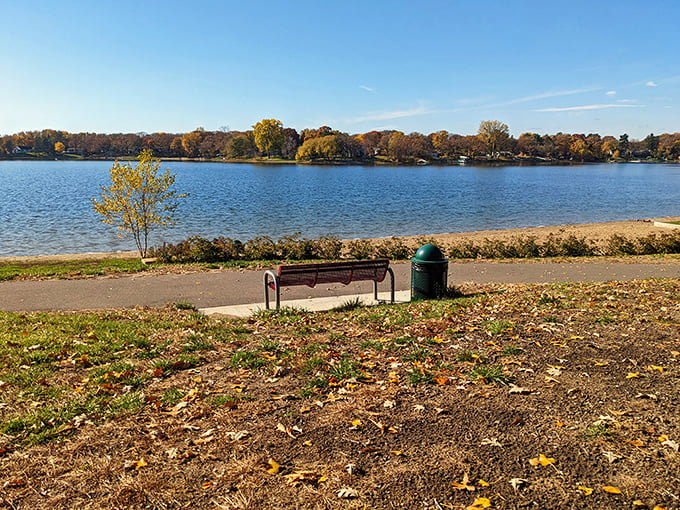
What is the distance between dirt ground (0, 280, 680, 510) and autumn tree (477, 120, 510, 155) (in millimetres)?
186560

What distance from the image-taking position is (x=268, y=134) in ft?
506

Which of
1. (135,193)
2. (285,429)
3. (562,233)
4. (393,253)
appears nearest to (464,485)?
(285,429)

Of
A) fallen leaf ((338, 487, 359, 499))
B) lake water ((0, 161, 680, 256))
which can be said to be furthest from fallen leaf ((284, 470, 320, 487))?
lake water ((0, 161, 680, 256))

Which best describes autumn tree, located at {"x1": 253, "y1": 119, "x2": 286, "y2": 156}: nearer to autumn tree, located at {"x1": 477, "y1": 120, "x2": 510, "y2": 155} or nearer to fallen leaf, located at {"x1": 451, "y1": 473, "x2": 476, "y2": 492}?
autumn tree, located at {"x1": 477, "y1": 120, "x2": 510, "y2": 155}

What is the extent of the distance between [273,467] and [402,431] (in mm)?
1104

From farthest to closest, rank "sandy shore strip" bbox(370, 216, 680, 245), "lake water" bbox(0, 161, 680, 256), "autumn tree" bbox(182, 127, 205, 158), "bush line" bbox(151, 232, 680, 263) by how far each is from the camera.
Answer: "autumn tree" bbox(182, 127, 205, 158), "lake water" bbox(0, 161, 680, 256), "sandy shore strip" bbox(370, 216, 680, 245), "bush line" bbox(151, 232, 680, 263)

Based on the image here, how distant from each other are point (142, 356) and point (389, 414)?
130 inches

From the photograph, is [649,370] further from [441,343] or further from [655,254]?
[655,254]

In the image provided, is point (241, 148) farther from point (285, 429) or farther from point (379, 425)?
point (379, 425)

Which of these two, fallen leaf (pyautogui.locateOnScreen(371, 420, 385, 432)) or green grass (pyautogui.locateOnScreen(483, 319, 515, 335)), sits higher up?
green grass (pyautogui.locateOnScreen(483, 319, 515, 335))

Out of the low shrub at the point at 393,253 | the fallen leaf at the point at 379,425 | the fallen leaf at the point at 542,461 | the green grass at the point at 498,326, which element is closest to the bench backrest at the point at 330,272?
the green grass at the point at 498,326

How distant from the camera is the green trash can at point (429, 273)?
957 centimetres

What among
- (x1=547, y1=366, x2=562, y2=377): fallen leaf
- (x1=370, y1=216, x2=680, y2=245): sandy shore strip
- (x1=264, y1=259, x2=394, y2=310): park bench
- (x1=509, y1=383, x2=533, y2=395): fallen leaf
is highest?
(x1=264, y1=259, x2=394, y2=310): park bench

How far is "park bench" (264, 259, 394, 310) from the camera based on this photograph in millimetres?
9156
